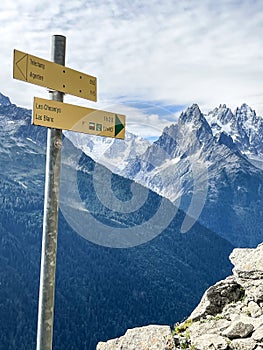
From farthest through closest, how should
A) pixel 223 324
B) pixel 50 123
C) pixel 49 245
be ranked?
pixel 223 324, pixel 50 123, pixel 49 245

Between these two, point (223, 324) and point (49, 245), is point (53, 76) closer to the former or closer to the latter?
point (49, 245)

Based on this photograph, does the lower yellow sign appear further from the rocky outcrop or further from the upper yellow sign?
the rocky outcrop

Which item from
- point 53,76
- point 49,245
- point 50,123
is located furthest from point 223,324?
point 53,76

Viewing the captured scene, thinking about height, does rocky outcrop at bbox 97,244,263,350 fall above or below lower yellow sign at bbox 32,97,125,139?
below

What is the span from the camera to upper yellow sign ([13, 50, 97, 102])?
782cm

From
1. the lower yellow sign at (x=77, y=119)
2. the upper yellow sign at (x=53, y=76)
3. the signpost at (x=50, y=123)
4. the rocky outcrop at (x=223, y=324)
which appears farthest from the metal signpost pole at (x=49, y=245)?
the rocky outcrop at (x=223, y=324)

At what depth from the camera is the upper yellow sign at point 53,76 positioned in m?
7.82

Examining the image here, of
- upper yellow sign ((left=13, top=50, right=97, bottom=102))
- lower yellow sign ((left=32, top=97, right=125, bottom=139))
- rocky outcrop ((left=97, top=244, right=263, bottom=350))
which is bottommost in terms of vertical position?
rocky outcrop ((left=97, top=244, right=263, bottom=350))

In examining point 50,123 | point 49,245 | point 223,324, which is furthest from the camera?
point 223,324

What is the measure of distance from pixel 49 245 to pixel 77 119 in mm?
2167

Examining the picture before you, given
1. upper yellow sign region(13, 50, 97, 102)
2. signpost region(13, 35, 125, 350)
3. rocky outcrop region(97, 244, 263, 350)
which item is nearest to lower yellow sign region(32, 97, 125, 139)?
signpost region(13, 35, 125, 350)

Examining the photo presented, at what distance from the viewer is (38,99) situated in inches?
311

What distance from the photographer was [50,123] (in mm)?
8031

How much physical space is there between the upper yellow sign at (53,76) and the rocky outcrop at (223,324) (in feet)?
14.8
